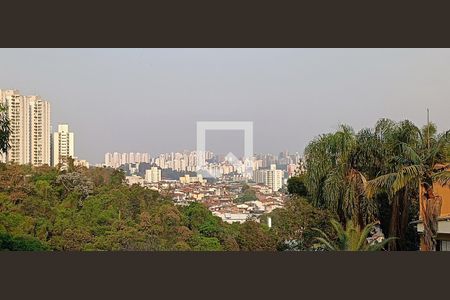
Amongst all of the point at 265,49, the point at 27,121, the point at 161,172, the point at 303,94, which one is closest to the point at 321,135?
the point at 303,94

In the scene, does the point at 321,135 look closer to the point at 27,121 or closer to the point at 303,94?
the point at 303,94

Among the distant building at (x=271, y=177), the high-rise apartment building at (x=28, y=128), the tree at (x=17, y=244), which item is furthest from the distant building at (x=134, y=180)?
the distant building at (x=271, y=177)

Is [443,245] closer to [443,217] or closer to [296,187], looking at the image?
[443,217]

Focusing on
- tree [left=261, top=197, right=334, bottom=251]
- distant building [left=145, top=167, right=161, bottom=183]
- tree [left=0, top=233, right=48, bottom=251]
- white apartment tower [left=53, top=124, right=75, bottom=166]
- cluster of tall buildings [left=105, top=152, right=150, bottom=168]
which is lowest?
tree [left=0, top=233, right=48, bottom=251]

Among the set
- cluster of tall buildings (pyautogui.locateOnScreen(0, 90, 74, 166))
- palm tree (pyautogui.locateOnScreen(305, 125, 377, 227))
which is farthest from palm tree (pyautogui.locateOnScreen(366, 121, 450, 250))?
cluster of tall buildings (pyautogui.locateOnScreen(0, 90, 74, 166))

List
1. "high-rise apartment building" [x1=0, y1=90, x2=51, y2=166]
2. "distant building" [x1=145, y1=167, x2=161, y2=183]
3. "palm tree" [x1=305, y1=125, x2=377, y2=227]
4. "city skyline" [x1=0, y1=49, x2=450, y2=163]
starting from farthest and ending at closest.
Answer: "distant building" [x1=145, y1=167, x2=161, y2=183] → "high-rise apartment building" [x1=0, y1=90, x2=51, y2=166] → "palm tree" [x1=305, y1=125, x2=377, y2=227] → "city skyline" [x1=0, y1=49, x2=450, y2=163]

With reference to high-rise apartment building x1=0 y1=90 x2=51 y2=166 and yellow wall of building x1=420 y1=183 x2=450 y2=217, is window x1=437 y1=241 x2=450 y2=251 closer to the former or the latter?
yellow wall of building x1=420 y1=183 x2=450 y2=217

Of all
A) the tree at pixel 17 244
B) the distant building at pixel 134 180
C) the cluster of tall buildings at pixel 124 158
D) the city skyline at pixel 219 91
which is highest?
the city skyline at pixel 219 91

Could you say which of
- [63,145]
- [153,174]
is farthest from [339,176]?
[63,145]

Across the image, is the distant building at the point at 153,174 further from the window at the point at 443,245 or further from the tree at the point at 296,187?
the window at the point at 443,245
